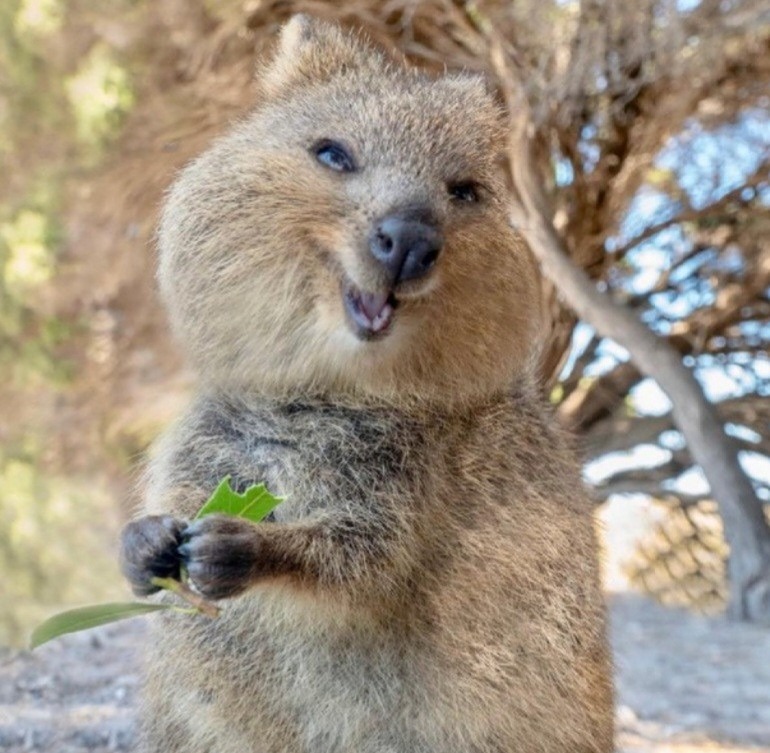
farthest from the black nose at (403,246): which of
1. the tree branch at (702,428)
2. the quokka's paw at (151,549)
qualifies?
the tree branch at (702,428)

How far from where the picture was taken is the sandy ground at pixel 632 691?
3807 mm

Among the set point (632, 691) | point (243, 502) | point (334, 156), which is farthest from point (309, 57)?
point (632, 691)

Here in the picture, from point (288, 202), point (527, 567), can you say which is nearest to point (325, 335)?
point (288, 202)

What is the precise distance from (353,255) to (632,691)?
473 cm

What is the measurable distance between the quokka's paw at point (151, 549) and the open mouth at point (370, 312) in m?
0.59

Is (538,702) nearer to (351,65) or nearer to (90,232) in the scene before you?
(351,65)

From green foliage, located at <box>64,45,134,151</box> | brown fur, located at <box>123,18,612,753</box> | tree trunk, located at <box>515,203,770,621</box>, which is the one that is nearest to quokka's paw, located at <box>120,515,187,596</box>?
brown fur, located at <box>123,18,612,753</box>

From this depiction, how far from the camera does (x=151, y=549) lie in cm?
223

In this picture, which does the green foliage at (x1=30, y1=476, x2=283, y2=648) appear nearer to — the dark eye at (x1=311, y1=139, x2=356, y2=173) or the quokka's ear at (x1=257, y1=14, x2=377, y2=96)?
the dark eye at (x1=311, y1=139, x2=356, y2=173)

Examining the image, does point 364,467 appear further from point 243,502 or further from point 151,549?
point 151,549

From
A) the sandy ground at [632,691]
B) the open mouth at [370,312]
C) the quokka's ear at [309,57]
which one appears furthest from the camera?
the sandy ground at [632,691]

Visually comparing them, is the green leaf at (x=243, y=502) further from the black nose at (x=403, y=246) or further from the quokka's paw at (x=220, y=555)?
the black nose at (x=403, y=246)

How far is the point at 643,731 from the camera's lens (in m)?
5.20

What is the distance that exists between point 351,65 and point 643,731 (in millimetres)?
3695
